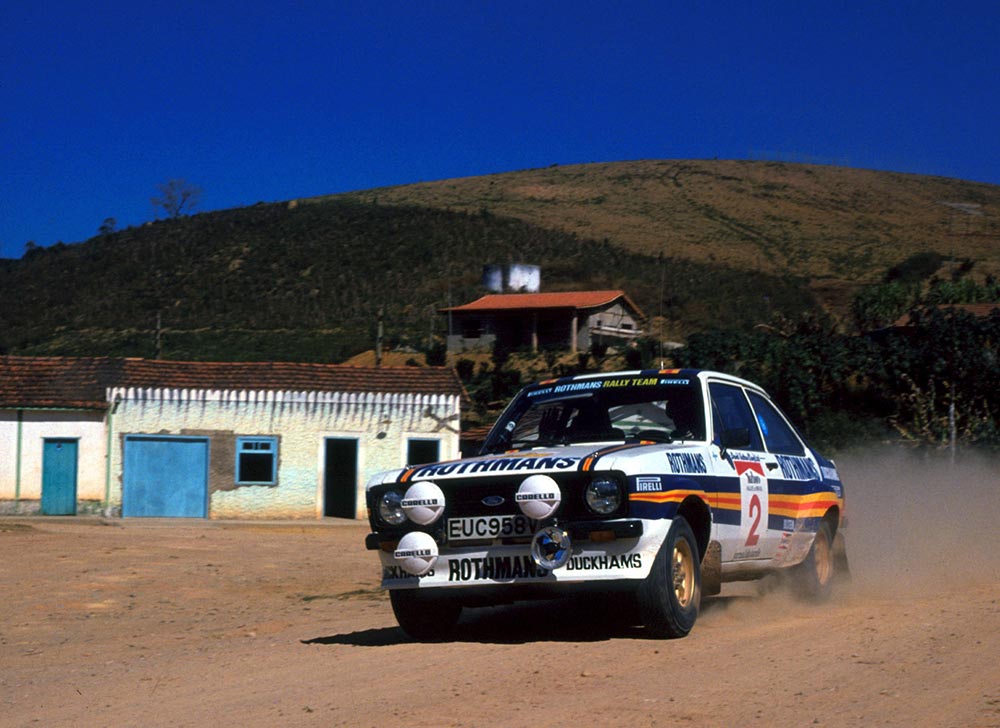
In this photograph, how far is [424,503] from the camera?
8.02 meters

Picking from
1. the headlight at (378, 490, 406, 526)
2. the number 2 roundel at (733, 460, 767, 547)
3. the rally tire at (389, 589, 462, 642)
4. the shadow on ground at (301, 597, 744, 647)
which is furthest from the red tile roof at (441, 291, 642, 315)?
the headlight at (378, 490, 406, 526)

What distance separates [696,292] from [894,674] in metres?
72.8

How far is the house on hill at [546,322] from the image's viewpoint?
6581 cm

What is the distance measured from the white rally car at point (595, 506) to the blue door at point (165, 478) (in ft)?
84.7

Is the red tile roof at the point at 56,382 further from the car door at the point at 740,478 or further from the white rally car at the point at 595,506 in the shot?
the car door at the point at 740,478

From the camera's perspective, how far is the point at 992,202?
110 m

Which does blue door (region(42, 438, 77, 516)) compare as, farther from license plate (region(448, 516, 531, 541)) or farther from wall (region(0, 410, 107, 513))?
license plate (region(448, 516, 531, 541))

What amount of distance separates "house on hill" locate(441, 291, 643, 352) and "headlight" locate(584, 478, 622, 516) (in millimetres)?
57002

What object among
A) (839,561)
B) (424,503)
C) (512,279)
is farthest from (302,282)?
(424,503)

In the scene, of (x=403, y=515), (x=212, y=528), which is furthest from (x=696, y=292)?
(x=403, y=515)

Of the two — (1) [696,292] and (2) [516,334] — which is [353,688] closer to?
(2) [516,334]

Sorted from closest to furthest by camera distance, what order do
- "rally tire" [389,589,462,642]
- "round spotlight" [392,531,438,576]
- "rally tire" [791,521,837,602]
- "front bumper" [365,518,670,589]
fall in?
"front bumper" [365,518,670,589] < "round spotlight" [392,531,438,576] < "rally tire" [389,589,462,642] < "rally tire" [791,521,837,602]

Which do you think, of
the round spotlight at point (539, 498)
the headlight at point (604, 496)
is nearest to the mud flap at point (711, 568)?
the headlight at point (604, 496)

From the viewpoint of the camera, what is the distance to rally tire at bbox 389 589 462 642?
8.57 meters
